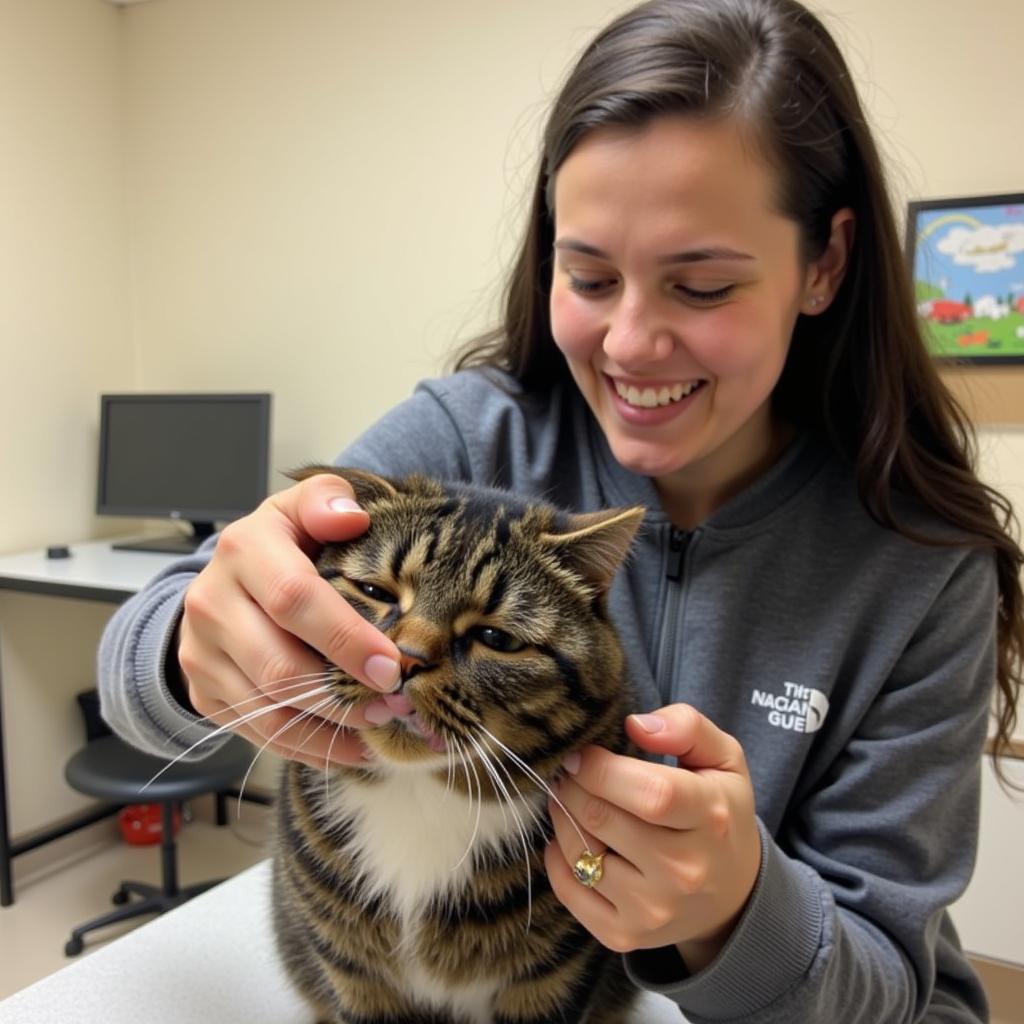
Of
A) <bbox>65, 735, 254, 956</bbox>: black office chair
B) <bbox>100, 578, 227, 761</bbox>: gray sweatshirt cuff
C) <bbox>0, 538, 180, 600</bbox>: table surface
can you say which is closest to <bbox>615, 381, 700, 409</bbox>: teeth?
<bbox>100, 578, 227, 761</bbox>: gray sweatshirt cuff

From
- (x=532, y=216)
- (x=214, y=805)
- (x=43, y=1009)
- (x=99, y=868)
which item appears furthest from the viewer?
(x=214, y=805)

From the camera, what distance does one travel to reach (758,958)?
0.69 m

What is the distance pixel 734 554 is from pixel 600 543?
32cm

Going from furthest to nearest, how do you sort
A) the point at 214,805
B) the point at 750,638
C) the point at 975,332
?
1. the point at 214,805
2. the point at 975,332
3. the point at 750,638

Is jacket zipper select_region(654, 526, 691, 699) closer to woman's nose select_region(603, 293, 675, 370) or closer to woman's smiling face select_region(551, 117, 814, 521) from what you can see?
woman's smiling face select_region(551, 117, 814, 521)

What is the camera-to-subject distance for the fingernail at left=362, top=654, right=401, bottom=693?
1.99 feet

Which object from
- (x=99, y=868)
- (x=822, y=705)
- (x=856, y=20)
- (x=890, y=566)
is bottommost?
(x=99, y=868)

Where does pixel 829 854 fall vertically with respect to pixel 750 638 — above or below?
below

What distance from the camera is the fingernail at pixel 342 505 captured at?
2.34 ft

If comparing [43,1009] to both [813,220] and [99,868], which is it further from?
[99,868]

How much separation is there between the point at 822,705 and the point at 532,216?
72 centimetres

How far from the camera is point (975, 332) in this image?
207cm

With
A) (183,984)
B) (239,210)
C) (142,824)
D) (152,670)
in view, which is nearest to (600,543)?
(152,670)

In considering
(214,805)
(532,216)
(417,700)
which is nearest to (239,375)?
(214,805)
